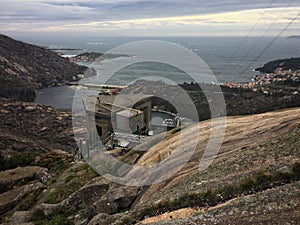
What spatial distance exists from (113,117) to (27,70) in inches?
3862

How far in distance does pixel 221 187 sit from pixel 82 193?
5.62 m

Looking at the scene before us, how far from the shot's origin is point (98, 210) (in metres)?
9.79

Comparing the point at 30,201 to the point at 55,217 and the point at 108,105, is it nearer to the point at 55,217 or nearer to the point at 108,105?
the point at 55,217

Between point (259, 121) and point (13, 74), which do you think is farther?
point (13, 74)

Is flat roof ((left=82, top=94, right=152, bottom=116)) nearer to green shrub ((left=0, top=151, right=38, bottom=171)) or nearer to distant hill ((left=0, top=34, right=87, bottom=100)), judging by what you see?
green shrub ((left=0, top=151, right=38, bottom=171))

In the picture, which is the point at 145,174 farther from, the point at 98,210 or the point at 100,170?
the point at 100,170

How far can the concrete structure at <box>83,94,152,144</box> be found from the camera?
1742 cm

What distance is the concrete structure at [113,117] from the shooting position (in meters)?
17.4

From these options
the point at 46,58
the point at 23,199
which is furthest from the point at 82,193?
the point at 46,58

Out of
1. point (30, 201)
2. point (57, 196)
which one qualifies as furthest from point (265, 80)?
point (57, 196)

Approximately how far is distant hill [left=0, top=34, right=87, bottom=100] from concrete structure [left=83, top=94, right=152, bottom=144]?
6410 cm

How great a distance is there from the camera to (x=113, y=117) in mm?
17516

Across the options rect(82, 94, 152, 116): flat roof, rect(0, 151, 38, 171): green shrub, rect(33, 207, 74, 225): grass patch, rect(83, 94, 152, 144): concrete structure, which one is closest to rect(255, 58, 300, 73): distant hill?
rect(82, 94, 152, 116): flat roof

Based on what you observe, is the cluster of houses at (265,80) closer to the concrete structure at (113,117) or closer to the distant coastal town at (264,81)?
the distant coastal town at (264,81)
